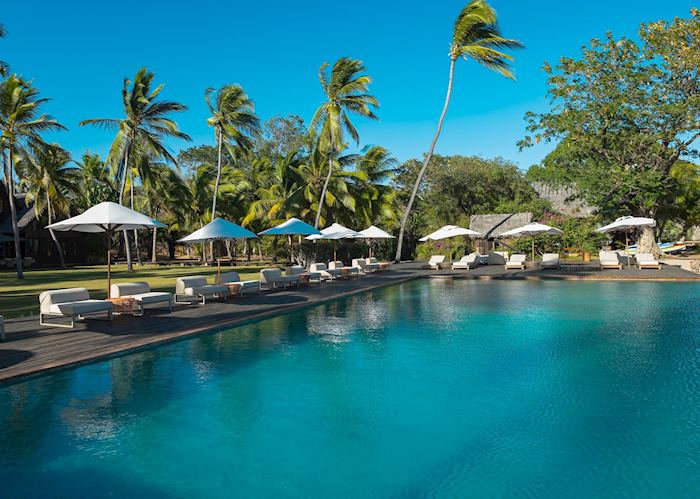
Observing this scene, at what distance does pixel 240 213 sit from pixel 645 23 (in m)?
27.8

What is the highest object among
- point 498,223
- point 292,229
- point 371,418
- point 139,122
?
point 139,122

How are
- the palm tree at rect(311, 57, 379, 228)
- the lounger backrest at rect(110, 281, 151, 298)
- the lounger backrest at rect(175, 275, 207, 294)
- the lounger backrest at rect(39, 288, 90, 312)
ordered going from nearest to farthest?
the lounger backrest at rect(39, 288, 90, 312) → the lounger backrest at rect(110, 281, 151, 298) → the lounger backrest at rect(175, 275, 207, 294) → the palm tree at rect(311, 57, 379, 228)

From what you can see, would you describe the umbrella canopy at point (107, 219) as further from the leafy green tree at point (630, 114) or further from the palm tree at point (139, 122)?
the leafy green tree at point (630, 114)

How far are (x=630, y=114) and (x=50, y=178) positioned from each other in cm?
3227

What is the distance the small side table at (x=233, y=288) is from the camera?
1375cm

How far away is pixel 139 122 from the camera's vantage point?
27000mm

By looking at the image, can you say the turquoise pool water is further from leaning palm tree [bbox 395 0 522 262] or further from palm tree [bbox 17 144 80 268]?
palm tree [bbox 17 144 80 268]

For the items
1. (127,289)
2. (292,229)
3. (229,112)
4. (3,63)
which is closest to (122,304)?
(127,289)

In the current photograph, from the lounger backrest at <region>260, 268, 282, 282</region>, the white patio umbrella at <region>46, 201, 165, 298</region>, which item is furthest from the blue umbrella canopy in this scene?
the white patio umbrella at <region>46, 201, 165, 298</region>

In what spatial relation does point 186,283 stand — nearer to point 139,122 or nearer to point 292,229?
point 292,229

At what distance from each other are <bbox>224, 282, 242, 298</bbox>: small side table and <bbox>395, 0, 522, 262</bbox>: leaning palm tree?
15120 millimetres

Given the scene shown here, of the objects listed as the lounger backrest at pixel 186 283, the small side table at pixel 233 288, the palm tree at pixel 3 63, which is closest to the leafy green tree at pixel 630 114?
the small side table at pixel 233 288

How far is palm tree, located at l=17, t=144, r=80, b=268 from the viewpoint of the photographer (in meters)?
25.6

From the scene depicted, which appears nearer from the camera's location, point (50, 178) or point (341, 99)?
point (341, 99)
